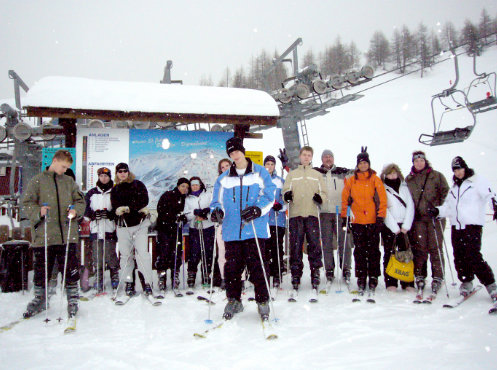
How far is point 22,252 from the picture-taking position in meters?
5.79

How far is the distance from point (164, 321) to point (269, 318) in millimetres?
1235

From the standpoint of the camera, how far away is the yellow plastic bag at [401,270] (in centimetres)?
525

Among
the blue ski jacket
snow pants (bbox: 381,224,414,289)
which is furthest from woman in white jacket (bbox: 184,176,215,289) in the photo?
snow pants (bbox: 381,224,414,289)

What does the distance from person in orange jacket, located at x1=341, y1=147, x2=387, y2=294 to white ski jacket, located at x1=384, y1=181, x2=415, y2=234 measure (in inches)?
9.2

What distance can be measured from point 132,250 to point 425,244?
4400mm

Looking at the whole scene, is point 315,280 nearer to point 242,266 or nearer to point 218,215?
point 242,266

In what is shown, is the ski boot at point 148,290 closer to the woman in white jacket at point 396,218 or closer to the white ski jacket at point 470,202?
the woman in white jacket at point 396,218

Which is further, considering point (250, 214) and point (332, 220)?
point (332, 220)

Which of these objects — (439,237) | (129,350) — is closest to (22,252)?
(129,350)

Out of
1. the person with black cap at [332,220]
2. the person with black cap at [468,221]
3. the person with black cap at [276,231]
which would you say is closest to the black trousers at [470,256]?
the person with black cap at [468,221]

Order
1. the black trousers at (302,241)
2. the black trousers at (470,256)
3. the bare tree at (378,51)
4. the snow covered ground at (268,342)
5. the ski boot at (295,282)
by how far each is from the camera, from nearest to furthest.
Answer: the snow covered ground at (268,342) → the black trousers at (470,256) → the ski boot at (295,282) → the black trousers at (302,241) → the bare tree at (378,51)

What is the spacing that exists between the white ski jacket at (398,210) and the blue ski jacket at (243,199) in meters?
2.22

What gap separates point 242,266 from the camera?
165 inches

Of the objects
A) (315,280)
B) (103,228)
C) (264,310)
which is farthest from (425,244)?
(103,228)
